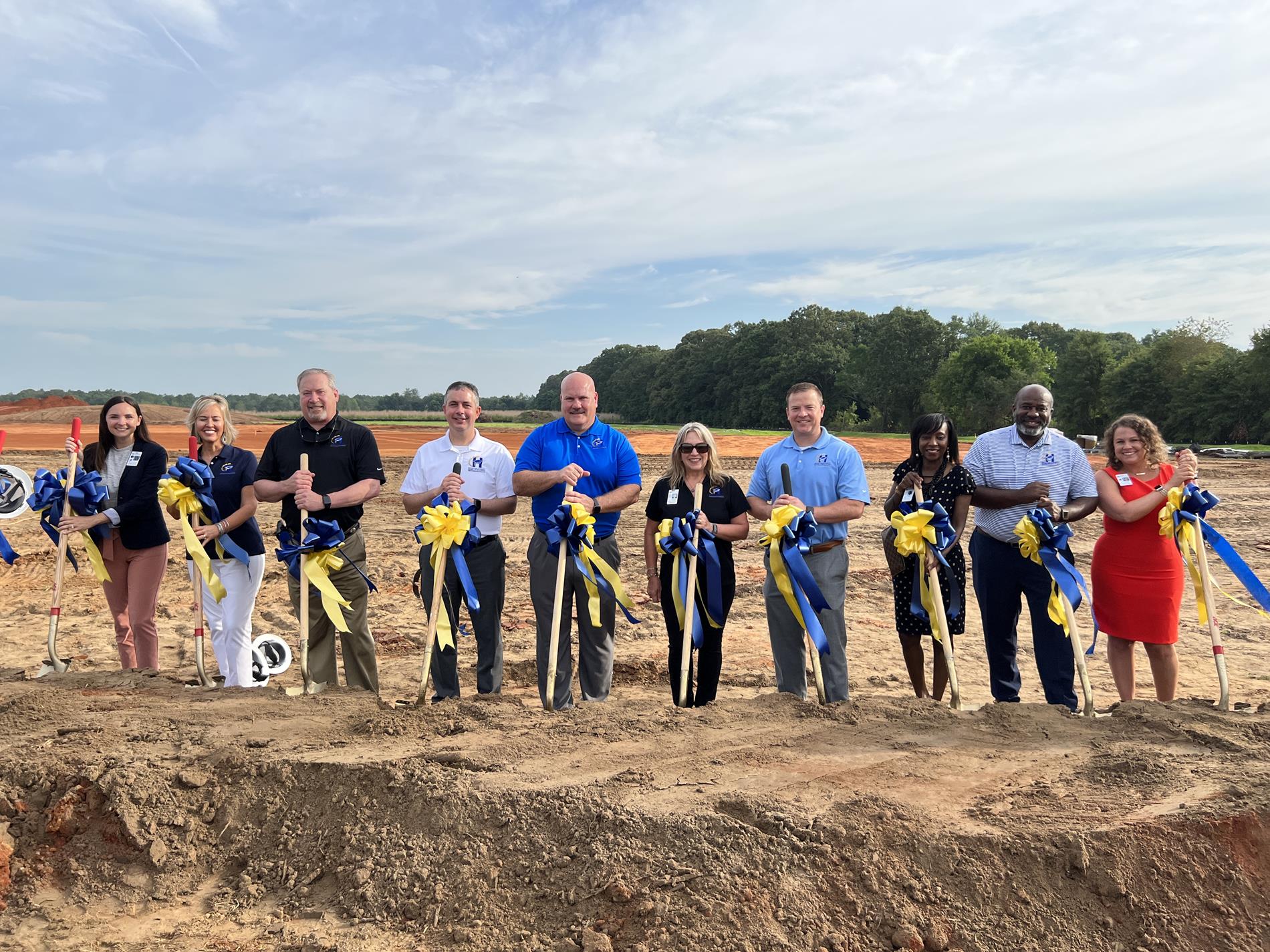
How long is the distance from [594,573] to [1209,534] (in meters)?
3.44

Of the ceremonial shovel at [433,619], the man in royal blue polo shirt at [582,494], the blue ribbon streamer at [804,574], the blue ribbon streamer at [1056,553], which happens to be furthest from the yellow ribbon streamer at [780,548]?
the ceremonial shovel at [433,619]

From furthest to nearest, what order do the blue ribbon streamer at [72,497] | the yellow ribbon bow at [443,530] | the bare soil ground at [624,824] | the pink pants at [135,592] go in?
the pink pants at [135,592] → the blue ribbon streamer at [72,497] → the yellow ribbon bow at [443,530] → the bare soil ground at [624,824]

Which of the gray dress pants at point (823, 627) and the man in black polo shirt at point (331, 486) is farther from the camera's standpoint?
the man in black polo shirt at point (331, 486)

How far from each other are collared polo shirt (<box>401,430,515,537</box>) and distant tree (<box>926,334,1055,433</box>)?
4698 centimetres

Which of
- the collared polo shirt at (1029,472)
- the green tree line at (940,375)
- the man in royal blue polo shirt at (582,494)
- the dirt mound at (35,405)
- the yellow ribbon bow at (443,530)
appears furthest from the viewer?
the dirt mound at (35,405)

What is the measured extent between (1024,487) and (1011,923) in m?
2.67

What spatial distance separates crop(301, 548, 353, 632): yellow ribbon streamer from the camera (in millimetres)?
4789

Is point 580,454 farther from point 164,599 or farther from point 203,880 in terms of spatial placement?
point 164,599

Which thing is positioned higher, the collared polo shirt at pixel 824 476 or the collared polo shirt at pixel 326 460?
the collared polo shirt at pixel 326 460

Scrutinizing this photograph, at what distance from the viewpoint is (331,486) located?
502cm

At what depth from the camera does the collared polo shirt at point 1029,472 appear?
473 centimetres

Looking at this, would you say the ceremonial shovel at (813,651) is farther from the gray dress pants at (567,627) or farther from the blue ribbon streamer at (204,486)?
the blue ribbon streamer at (204,486)

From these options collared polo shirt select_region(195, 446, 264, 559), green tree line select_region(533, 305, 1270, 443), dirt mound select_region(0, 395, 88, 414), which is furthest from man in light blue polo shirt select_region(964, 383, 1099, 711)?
dirt mound select_region(0, 395, 88, 414)

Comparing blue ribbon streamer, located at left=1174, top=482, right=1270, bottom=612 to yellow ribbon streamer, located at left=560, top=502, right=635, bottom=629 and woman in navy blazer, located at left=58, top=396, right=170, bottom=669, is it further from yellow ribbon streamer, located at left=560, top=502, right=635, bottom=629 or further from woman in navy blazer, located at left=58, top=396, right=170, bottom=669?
woman in navy blazer, located at left=58, top=396, right=170, bottom=669
